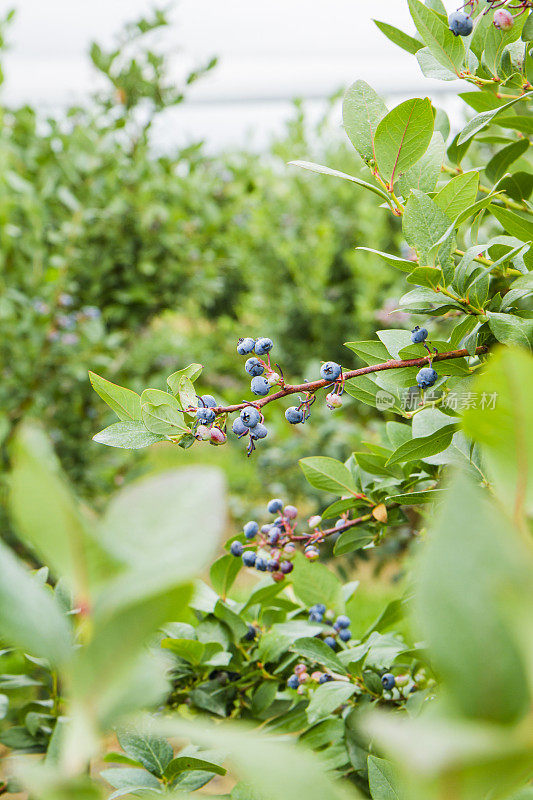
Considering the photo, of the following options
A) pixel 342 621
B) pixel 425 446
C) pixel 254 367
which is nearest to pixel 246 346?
pixel 254 367

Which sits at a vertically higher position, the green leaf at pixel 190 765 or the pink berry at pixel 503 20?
the pink berry at pixel 503 20

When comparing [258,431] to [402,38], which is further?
[402,38]

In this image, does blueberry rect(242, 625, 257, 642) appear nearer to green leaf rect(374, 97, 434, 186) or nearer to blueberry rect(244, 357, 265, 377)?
blueberry rect(244, 357, 265, 377)

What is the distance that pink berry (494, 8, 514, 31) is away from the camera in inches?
16.9

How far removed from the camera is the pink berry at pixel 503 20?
1.41 ft

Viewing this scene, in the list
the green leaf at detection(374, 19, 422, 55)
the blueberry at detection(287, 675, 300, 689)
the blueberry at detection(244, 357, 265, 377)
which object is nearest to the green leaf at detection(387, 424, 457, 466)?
the blueberry at detection(244, 357, 265, 377)

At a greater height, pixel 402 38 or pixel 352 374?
pixel 402 38

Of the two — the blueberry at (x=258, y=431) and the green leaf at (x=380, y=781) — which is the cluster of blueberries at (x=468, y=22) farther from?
the green leaf at (x=380, y=781)

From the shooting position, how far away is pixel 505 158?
1.72ft

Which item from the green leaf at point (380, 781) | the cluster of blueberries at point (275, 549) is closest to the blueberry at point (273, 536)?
the cluster of blueberries at point (275, 549)

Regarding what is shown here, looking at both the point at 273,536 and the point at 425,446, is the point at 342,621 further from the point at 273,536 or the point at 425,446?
the point at 425,446

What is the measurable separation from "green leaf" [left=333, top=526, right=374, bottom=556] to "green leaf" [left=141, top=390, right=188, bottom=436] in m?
0.19

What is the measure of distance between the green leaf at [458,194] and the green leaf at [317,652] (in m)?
0.31

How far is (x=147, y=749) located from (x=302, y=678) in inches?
5.5
